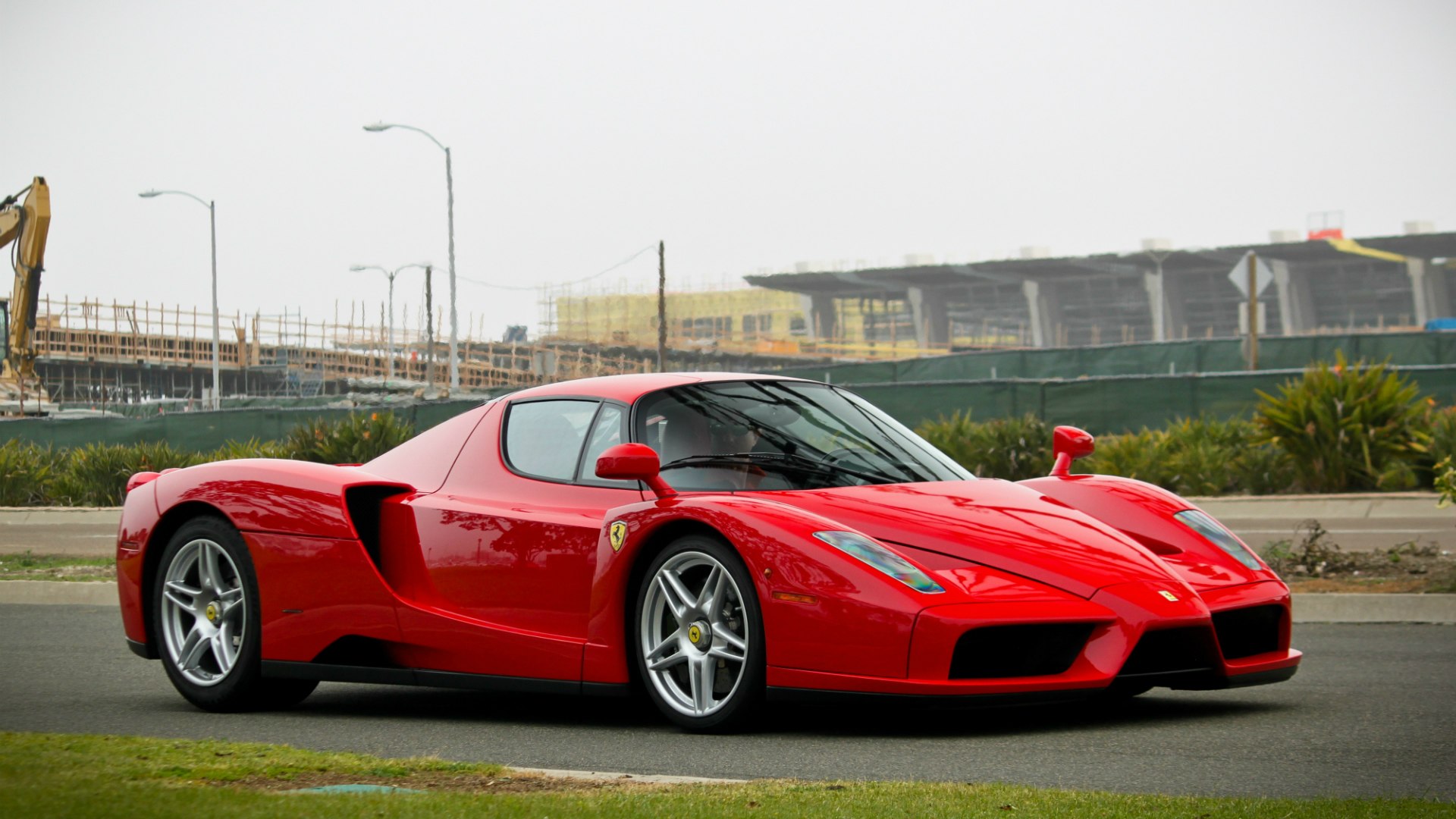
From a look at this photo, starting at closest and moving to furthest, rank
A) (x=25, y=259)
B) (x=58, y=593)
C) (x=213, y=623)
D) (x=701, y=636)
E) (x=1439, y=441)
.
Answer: (x=701, y=636) → (x=213, y=623) → (x=58, y=593) → (x=1439, y=441) → (x=25, y=259)

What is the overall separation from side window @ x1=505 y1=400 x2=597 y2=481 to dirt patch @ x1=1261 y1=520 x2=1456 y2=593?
5974 millimetres

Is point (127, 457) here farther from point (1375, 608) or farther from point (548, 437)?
point (548, 437)

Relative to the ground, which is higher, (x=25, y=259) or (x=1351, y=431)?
(x=25, y=259)

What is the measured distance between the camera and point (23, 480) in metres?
29.0

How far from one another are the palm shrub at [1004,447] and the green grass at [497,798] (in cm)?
1696

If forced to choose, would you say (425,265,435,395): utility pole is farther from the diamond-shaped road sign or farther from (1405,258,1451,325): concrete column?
(1405,258,1451,325): concrete column

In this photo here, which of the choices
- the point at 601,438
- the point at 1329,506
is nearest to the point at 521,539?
the point at 601,438

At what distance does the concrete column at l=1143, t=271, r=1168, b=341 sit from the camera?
9006 centimetres

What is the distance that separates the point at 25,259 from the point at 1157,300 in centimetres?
6296

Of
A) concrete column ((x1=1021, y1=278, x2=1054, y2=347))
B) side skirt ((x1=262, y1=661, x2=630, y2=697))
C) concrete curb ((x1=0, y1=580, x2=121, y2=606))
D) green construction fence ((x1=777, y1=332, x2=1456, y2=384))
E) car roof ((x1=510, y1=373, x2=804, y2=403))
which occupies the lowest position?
concrete curb ((x1=0, y1=580, x2=121, y2=606))

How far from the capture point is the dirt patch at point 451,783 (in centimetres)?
477

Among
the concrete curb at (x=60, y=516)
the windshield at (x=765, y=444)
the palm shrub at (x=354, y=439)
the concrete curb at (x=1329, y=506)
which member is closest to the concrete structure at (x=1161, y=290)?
the palm shrub at (x=354, y=439)

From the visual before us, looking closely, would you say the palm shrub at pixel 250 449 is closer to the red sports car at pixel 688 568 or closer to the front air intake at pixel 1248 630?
the red sports car at pixel 688 568

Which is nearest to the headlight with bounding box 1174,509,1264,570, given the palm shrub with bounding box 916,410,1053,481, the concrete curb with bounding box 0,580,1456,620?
the concrete curb with bounding box 0,580,1456,620
